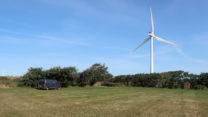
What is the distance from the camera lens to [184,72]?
23984 millimetres

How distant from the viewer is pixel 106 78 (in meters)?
31.6

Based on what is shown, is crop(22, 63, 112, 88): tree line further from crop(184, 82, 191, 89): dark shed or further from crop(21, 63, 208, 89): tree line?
crop(184, 82, 191, 89): dark shed

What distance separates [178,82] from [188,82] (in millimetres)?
1206

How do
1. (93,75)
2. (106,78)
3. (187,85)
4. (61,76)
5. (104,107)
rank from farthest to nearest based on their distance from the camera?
(106,78), (93,75), (61,76), (187,85), (104,107)

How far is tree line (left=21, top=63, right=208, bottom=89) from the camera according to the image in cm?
2358

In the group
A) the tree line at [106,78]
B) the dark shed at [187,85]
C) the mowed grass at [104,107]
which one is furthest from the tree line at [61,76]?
the mowed grass at [104,107]

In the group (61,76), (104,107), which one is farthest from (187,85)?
(104,107)

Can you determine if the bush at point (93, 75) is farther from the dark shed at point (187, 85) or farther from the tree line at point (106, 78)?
the dark shed at point (187, 85)

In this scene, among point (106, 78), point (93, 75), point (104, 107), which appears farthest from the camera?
point (106, 78)

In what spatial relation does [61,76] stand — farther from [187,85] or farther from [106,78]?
[187,85]

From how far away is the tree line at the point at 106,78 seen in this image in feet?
77.4

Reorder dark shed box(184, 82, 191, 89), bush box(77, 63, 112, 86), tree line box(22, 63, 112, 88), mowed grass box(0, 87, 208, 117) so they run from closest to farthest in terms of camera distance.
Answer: mowed grass box(0, 87, 208, 117) → dark shed box(184, 82, 191, 89) → tree line box(22, 63, 112, 88) → bush box(77, 63, 112, 86)

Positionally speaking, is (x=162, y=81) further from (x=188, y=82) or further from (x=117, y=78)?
(x=117, y=78)

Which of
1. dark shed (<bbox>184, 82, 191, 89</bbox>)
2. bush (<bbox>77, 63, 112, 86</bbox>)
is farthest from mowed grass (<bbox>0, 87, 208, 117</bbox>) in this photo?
bush (<bbox>77, 63, 112, 86</bbox>)
